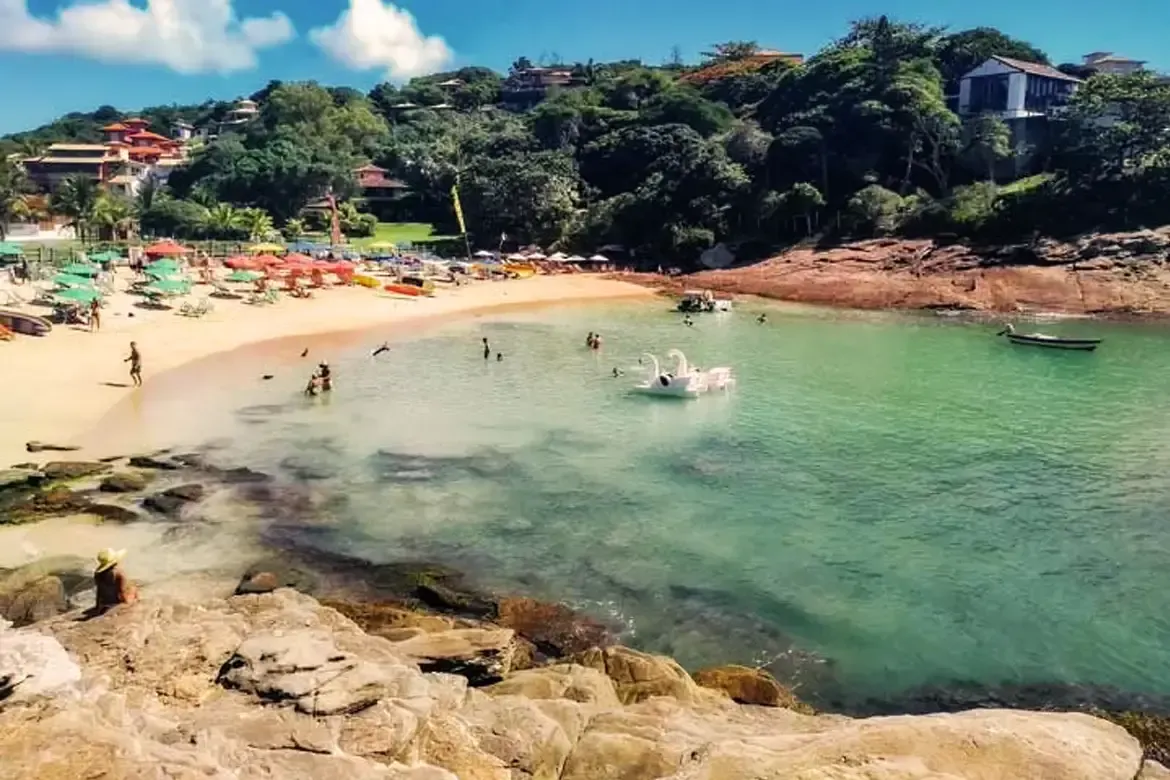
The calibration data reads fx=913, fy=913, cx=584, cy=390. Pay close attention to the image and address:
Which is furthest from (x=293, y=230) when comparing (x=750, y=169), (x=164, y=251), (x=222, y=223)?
(x=750, y=169)

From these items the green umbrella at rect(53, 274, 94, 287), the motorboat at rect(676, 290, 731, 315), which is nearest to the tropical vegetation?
the motorboat at rect(676, 290, 731, 315)

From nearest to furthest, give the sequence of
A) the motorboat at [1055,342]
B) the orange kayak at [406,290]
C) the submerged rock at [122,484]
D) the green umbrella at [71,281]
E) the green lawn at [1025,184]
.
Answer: the submerged rock at [122,484]
the green umbrella at [71,281]
the motorboat at [1055,342]
the orange kayak at [406,290]
the green lawn at [1025,184]

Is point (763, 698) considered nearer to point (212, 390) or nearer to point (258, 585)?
point (258, 585)

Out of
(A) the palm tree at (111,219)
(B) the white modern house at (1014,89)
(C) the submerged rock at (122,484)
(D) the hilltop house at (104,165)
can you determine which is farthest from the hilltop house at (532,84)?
(C) the submerged rock at (122,484)

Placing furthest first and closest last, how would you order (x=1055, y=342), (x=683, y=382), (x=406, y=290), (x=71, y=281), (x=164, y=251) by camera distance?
(x=406, y=290) < (x=164, y=251) < (x=1055, y=342) < (x=71, y=281) < (x=683, y=382)

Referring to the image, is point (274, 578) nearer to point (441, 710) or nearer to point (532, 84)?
point (441, 710)

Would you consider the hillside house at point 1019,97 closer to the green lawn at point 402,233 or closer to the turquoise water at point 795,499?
the turquoise water at point 795,499
